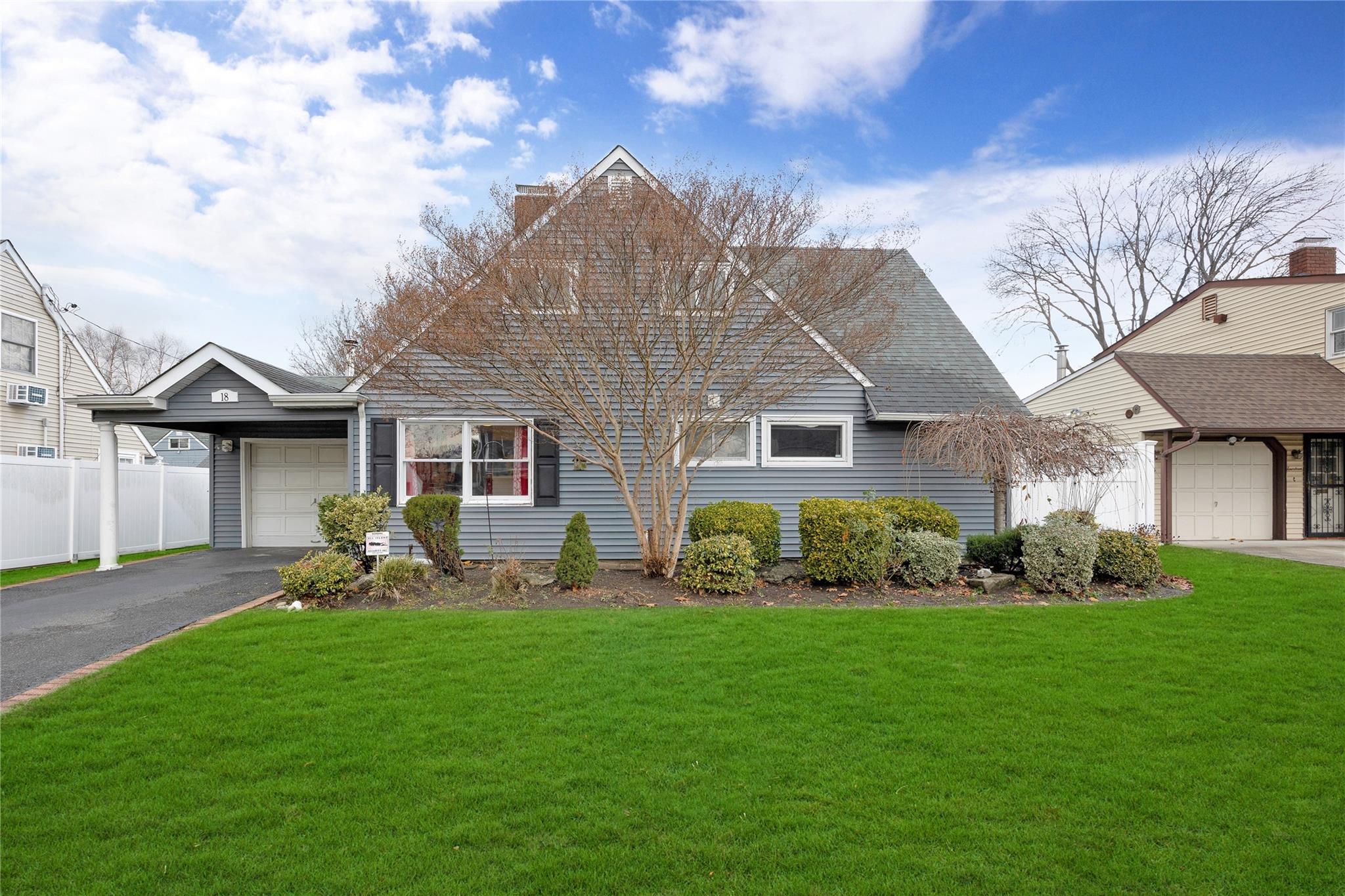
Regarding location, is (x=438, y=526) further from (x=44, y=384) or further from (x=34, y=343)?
(x=34, y=343)

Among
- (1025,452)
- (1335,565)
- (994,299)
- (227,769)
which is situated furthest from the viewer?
(994,299)

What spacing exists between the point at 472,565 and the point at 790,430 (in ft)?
18.3

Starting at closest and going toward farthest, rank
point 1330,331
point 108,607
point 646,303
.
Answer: point 108,607, point 646,303, point 1330,331

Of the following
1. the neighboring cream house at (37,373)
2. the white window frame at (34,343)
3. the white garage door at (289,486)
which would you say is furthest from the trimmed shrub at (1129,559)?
the white window frame at (34,343)

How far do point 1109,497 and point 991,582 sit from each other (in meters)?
5.86

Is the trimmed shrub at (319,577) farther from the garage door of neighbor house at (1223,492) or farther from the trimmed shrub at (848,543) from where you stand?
the garage door of neighbor house at (1223,492)

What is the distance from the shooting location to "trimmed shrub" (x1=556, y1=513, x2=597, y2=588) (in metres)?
7.70

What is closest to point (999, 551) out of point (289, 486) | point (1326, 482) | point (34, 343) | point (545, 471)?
point (545, 471)

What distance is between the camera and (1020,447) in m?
8.62

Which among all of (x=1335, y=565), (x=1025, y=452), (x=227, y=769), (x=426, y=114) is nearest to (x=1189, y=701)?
(x=1025, y=452)

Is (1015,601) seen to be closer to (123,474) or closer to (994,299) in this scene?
(123,474)

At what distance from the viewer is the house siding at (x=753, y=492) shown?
10336 millimetres

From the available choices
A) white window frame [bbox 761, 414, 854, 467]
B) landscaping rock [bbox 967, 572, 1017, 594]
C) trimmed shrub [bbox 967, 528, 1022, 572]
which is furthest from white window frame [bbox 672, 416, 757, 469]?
landscaping rock [bbox 967, 572, 1017, 594]

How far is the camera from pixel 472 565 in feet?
32.4
